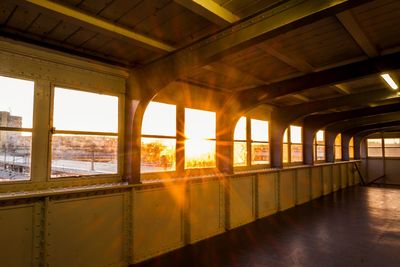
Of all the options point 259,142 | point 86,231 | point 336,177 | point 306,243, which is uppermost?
point 259,142

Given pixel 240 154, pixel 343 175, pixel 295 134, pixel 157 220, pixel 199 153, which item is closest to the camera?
pixel 157 220

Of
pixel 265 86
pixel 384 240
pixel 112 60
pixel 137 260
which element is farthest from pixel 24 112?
pixel 384 240

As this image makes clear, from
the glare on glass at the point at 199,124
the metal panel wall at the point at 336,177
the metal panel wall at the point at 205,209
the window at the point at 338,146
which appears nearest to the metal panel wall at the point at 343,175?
the metal panel wall at the point at 336,177

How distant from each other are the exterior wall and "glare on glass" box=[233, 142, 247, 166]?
42cm

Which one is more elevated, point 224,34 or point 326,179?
point 224,34

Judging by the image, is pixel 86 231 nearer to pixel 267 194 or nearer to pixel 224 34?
pixel 224 34

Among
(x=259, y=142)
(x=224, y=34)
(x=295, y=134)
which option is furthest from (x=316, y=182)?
(x=224, y=34)

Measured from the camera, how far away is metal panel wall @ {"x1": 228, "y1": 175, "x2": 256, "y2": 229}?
548 centimetres

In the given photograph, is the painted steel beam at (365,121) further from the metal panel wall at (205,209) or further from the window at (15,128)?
the window at (15,128)

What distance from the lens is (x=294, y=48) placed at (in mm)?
3348

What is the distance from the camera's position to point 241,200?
577 cm

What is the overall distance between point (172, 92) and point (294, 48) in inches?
86.1

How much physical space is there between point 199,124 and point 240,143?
1.54 m

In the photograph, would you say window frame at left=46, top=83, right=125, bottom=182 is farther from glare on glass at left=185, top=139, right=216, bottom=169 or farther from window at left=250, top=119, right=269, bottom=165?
window at left=250, top=119, right=269, bottom=165
